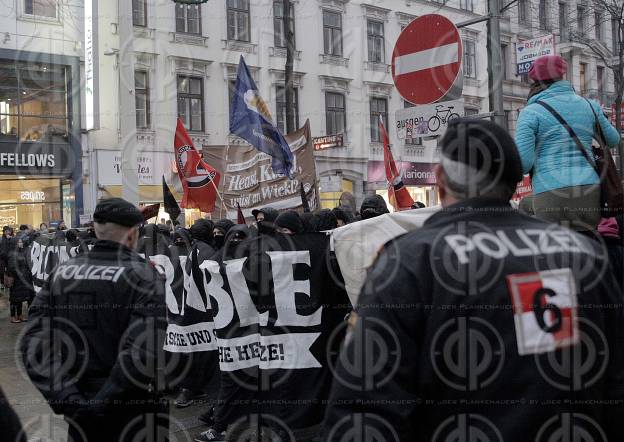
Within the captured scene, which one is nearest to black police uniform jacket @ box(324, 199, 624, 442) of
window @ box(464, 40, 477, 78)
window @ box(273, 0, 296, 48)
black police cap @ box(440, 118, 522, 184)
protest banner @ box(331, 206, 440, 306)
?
black police cap @ box(440, 118, 522, 184)

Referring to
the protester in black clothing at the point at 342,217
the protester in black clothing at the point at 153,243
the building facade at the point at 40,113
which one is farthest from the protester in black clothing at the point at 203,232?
the building facade at the point at 40,113

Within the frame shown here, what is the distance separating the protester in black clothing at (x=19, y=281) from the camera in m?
13.2

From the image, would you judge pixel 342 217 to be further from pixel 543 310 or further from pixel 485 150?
pixel 543 310

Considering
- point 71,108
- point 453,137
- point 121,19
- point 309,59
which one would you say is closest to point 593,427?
point 453,137

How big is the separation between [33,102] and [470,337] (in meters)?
22.1

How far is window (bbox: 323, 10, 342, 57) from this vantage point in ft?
90.0

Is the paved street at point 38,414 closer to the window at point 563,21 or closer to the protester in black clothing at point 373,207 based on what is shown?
the protester in black clothing at point 373,207

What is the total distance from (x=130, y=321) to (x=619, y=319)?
2.21 metres

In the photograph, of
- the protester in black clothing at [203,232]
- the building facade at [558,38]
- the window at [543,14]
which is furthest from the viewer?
the window at [543,14]

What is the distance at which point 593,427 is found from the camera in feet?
6.87

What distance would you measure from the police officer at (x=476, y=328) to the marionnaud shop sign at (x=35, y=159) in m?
21.1

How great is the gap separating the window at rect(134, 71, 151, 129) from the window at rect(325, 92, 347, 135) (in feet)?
24.4

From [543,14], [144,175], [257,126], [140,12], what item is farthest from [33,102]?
[543,14]

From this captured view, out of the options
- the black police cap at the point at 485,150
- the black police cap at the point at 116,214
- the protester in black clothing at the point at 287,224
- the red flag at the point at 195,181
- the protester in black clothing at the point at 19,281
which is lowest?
the protester in black clothing at the point at 19,281
